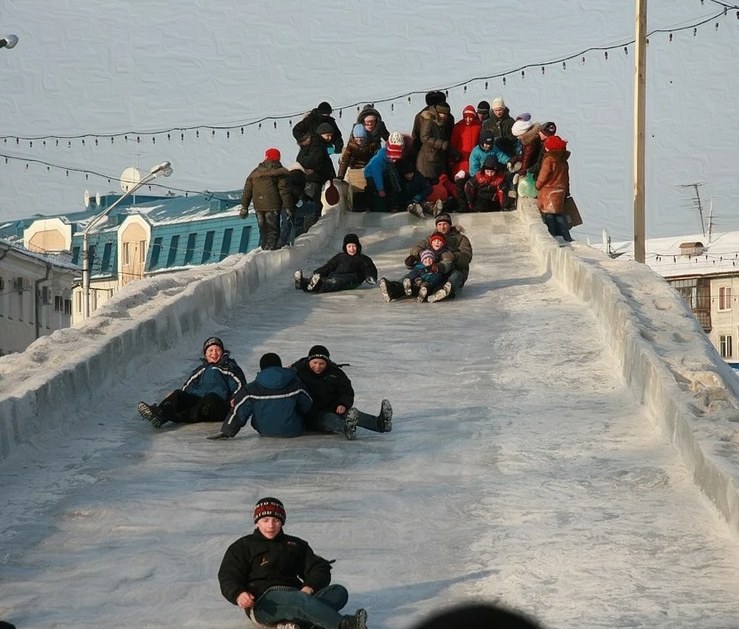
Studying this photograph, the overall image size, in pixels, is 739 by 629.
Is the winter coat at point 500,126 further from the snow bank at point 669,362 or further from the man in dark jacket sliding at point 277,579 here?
the man in dark jacket sliding at point 277,579

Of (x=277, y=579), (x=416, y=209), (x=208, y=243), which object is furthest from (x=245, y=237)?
(x=277, y=579)

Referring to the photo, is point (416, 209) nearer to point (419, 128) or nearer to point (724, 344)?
point (419, 128)

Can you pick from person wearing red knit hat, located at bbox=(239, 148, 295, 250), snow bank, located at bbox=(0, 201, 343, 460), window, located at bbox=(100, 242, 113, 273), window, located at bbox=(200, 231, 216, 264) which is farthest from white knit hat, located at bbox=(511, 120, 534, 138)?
window, located at bbox=(100, 242, 113, 273)

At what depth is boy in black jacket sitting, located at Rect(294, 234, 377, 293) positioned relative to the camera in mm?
18844

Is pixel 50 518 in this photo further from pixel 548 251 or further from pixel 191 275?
pixel 548 251

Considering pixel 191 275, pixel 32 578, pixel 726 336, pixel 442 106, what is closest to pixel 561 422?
pixel 32 578

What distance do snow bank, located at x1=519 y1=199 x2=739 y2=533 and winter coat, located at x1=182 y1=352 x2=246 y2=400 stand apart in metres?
2.99

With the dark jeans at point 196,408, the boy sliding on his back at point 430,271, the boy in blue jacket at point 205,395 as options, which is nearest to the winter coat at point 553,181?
the boy sliding on his back at point 430,271

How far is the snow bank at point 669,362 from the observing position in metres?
8.94

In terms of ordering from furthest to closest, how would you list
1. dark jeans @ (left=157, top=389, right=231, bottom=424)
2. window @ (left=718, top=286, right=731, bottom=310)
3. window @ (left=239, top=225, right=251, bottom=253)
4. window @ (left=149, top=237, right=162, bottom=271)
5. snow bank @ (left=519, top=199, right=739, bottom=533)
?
window @ (left=149, top=237, right=162, bottom=271) → window @ (left=718, top=286, right=731, bottom=310) → window @ (left=239, top=225, right=251, bottom=253) → dark jeans @ (left=157, top=389, right=231, bottom=424) → snow bank @ (left=519, top=199, right=739, bottom=533)

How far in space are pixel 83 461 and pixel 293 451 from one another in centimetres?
138

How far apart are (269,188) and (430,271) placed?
3.58 m

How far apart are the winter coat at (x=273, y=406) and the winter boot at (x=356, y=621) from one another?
436 cm

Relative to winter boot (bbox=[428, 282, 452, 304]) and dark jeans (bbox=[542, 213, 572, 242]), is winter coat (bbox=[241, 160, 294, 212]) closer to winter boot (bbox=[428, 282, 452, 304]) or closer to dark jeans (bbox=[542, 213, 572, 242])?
winter boot (bbox=[428, 282, 452, 304])
